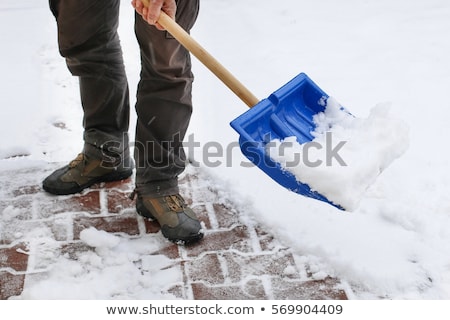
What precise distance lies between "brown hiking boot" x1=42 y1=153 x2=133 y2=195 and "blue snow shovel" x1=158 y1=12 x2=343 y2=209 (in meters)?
0.82

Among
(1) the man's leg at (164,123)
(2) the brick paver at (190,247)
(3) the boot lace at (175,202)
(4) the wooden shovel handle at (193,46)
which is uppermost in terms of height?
(4) the wooden shovel handle at (193,46)

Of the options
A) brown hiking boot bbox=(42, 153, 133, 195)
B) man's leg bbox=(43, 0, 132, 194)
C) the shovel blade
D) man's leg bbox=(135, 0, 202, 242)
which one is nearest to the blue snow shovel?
Result: the shovel blade

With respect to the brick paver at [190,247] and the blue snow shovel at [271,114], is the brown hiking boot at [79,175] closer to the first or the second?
the brick paver at [190,247]

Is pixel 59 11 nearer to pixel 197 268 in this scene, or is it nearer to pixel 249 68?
pixel 197 268

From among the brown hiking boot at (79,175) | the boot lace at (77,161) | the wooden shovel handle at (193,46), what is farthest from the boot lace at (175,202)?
the wooden shovel handle at (193,46)

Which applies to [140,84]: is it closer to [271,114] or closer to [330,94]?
[271,114]

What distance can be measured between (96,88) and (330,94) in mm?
1312

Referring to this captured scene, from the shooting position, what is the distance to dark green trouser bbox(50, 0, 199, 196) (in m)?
2.46

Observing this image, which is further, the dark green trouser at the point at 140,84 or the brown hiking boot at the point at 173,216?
the brown hiking boot at the point at 173,216

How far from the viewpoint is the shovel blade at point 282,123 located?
2260 mm

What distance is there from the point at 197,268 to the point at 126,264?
0.81 feet

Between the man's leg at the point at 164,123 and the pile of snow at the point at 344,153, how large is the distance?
42cm

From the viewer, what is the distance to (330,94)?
3.59 meters
